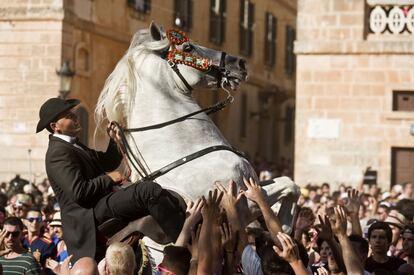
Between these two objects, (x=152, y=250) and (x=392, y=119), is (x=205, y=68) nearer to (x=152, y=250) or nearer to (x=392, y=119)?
(x=152, y=250)

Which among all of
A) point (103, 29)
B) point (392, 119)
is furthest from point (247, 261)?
point (103, 29)

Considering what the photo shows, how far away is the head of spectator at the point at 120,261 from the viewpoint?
6430 millimetres

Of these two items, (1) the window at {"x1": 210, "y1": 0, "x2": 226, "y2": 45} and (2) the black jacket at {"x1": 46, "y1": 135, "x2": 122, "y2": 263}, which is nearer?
(2) the black jacket at {"x1": 46, "y1": 135, "x2": 122, "y2": 263}

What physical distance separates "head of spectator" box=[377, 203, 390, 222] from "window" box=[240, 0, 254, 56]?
25.1m

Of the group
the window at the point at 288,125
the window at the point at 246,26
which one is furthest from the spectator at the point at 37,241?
the window at the point at 288,125

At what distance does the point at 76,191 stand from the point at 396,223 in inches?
190

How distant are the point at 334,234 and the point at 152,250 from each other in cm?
128

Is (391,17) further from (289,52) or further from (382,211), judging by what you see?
(289,52)

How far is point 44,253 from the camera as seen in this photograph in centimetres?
1100

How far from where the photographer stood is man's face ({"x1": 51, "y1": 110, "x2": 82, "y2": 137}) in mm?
8328

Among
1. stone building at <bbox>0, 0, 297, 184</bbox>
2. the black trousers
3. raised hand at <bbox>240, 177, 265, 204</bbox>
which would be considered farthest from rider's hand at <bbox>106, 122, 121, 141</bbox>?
stone building at <bbox>0, 0, 297, 184</bbox>

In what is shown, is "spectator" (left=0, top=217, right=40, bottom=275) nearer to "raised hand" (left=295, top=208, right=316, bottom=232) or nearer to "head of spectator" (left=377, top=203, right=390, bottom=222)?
"raised hand" (left=295, top=208, right=316, bottom=232)

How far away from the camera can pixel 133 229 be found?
318 inches

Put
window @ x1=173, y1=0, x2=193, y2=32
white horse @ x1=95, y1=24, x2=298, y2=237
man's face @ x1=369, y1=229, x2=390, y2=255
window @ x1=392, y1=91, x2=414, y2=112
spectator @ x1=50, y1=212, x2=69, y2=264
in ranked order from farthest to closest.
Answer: window @ x1=173, y1=0, x2=193, y2=32 → window @ x1=392, y1=91, x2=414, y2=112 → spectator @ x1=50, y1=212, x2=69, y2=264 → man's face @ x1=369, y1=229, x2=390, y2=255 → white horse @ x1=95, y1=24, x2=298, y2=237
